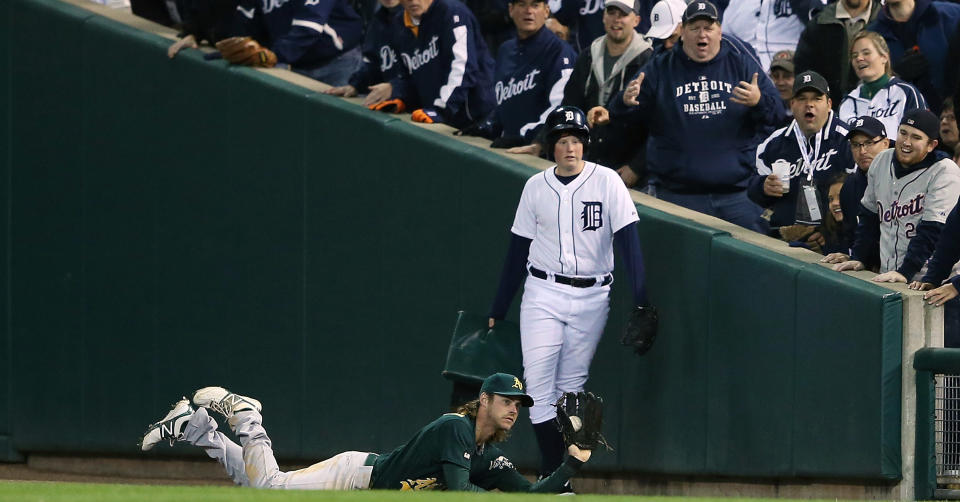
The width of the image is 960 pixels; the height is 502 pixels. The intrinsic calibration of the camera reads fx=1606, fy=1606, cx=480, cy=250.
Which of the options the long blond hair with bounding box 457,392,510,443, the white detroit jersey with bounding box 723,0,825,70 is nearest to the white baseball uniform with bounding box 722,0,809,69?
the white detroit jersey with bounding box 723,0,825,70

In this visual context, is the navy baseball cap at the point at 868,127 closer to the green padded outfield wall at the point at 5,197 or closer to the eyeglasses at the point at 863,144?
the eyeglasses at the point at 863,144

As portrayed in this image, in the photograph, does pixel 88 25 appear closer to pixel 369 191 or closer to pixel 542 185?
pixel 369 191

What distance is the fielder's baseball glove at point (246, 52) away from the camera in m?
10.8

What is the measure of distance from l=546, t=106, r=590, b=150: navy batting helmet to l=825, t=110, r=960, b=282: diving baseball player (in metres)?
1.48

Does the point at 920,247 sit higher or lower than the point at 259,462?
higher

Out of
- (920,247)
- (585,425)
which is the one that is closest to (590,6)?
(920,247)

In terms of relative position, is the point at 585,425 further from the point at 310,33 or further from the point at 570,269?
the point at 310,33

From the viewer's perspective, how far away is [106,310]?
456 inches

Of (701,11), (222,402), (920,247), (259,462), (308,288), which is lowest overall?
(259,462)

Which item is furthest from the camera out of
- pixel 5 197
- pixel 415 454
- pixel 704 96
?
pixel 5 197

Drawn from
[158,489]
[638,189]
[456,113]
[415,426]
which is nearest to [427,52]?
[456,113]

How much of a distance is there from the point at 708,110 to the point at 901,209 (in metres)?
1.47

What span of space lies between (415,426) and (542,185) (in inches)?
88.6

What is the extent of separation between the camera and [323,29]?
1088 cm
